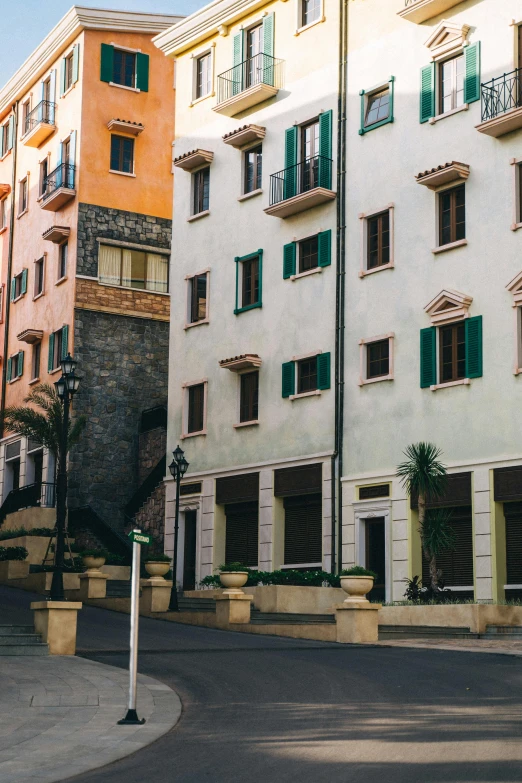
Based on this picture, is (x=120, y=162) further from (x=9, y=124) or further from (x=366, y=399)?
(x=366, y=399)

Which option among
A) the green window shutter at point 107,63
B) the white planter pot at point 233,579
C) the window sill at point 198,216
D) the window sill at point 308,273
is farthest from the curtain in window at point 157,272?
the white planter pot at point 233,579

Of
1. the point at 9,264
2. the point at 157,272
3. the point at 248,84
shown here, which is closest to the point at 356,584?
the point at 248,84

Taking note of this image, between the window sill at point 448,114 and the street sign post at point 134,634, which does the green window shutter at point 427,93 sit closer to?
the window sill at point 448,114

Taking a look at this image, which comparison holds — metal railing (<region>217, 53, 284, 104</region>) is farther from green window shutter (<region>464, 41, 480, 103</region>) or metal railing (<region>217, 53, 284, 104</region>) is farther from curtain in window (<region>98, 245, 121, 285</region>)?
curtain in window (<region>98, 245, 121, 285</region>)

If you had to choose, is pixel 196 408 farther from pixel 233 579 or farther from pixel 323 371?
pixel 233 579

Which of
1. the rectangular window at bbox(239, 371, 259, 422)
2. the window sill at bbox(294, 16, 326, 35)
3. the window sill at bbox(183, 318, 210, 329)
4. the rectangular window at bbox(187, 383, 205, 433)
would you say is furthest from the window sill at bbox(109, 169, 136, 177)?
the rectangular window at bbox(239, 371, 259, 422)

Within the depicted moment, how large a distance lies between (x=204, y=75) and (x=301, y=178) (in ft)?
24.8

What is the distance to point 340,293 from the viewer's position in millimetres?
34344

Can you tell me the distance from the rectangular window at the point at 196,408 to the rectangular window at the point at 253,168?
6655 millimetres

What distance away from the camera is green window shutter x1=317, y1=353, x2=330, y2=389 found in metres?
34.2

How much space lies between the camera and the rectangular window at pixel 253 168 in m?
38.2

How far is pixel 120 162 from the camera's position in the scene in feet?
154

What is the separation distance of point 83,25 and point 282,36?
11.6m

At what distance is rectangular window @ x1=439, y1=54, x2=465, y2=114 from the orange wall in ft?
57.4
